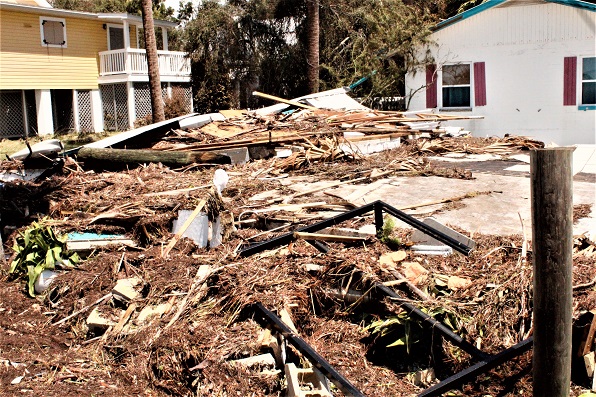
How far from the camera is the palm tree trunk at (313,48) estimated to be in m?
21.3

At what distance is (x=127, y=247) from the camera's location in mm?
6895

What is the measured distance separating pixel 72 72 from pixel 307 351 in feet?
91.3

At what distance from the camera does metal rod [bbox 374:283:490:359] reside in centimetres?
421

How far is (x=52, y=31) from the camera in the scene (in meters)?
28.3

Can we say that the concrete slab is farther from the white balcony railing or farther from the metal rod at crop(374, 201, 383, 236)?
the white balcony railing

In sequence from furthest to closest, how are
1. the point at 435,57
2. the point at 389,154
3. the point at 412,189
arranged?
the point at 435,57 < the point at 389,154 < the point at 412,189

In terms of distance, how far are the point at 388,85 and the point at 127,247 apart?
14390mm

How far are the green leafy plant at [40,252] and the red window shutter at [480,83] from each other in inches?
595

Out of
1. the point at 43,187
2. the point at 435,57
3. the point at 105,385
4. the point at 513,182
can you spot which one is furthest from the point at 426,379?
the point at 435,57

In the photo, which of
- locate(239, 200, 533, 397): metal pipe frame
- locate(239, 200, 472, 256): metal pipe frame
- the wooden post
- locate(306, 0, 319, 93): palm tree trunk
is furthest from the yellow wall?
the wooden post

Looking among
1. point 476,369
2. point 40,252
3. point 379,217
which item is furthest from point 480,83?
point 476,369

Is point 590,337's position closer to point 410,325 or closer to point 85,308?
point 410,325

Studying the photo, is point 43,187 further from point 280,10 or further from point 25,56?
point 25,56

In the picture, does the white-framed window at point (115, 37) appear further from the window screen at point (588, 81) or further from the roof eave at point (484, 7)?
the window screen at point (588, 81)
